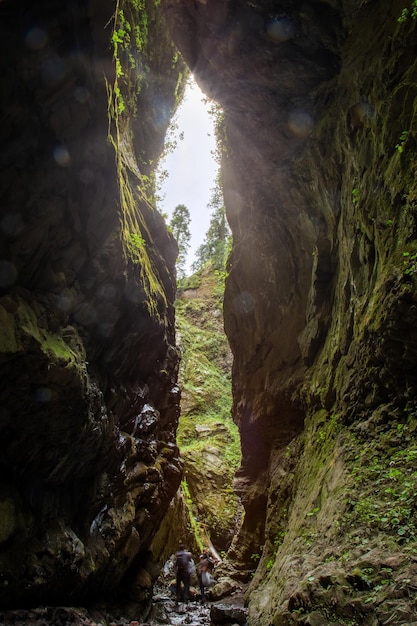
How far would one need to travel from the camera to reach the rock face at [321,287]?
523cm

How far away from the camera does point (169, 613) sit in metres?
11.2

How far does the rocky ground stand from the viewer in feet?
20.9

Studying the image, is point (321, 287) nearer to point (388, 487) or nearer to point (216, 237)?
point (388, 487)

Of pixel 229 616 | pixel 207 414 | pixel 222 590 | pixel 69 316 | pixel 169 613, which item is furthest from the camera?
pixel 207 414

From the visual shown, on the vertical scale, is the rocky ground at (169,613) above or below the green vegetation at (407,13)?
below

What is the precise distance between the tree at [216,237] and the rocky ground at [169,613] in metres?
27.7

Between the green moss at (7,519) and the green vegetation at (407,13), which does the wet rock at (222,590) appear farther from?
the green vegetation at (407,13)

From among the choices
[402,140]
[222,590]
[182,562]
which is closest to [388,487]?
[402,140]

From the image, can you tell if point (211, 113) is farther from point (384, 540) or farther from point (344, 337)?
point (384, 540)

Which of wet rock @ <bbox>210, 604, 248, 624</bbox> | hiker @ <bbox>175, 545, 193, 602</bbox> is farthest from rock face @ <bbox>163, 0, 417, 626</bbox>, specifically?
hiker @ <bbox>175, 545, 193, 602</bbox>

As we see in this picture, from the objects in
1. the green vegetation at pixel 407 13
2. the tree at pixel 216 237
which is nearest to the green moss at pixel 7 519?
the green vegetation at pixel 407 13

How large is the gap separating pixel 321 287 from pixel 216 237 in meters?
30.7

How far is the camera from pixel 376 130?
7.09 m

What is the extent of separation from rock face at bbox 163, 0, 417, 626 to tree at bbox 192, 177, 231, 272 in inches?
895
